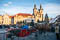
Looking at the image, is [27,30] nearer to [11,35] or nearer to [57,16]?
[11,35]

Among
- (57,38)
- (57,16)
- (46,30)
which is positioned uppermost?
(57,16)

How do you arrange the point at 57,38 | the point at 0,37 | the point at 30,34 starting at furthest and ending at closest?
the point at 30,34, the point at 57,38, the point at 0,37

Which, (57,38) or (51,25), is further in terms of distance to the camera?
(51,25)

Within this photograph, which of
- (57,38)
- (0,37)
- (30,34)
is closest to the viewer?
(0,37)

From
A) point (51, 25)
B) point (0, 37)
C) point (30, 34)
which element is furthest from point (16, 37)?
point (51, 25)

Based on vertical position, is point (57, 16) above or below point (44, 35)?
above

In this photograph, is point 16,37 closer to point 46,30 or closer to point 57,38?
point 46,30

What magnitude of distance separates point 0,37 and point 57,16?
151cm

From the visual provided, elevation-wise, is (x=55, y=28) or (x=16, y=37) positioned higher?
(x=55, y=28)

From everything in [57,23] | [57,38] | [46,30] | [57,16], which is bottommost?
[57,38]

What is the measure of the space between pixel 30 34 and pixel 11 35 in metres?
0.50

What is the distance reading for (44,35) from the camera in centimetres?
273

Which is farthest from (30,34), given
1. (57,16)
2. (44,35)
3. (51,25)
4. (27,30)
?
(57,16)

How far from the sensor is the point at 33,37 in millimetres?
2646
